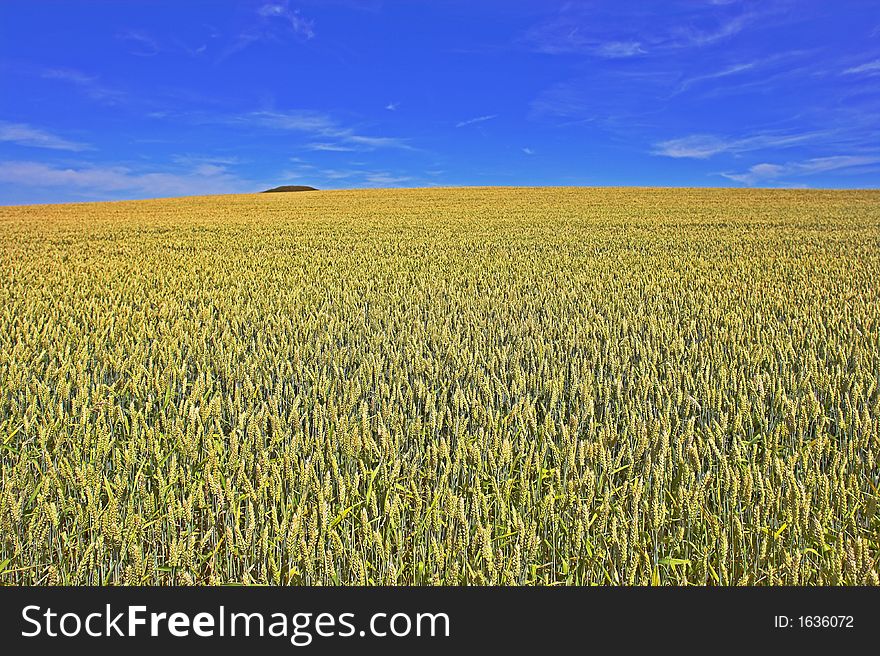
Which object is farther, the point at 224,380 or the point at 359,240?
the point at 359,240

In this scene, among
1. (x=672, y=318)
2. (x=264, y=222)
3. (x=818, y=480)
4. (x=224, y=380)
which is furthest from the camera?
(x=264, y=222)

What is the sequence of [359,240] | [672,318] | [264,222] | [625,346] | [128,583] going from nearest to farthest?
[128,583], [625,346], [672,318], [359,240], [264,222]

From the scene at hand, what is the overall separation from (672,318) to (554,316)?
1180 mm

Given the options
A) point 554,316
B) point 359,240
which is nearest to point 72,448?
point 554,316

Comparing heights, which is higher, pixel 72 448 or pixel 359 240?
pixel 359 240

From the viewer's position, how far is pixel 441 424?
3.09 metres

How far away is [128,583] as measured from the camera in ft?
6.31

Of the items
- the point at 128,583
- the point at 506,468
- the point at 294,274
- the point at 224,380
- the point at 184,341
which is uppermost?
the point at 294,274

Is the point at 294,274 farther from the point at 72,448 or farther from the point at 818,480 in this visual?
the point at 818,480

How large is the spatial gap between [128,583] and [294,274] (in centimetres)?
757

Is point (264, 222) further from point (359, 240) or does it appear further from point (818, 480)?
point (818, 480)

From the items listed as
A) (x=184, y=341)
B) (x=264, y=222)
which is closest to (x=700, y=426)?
(x=184, y=341)

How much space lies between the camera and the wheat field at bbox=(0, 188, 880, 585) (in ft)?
7.14

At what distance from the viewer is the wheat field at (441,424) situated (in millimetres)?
2176
